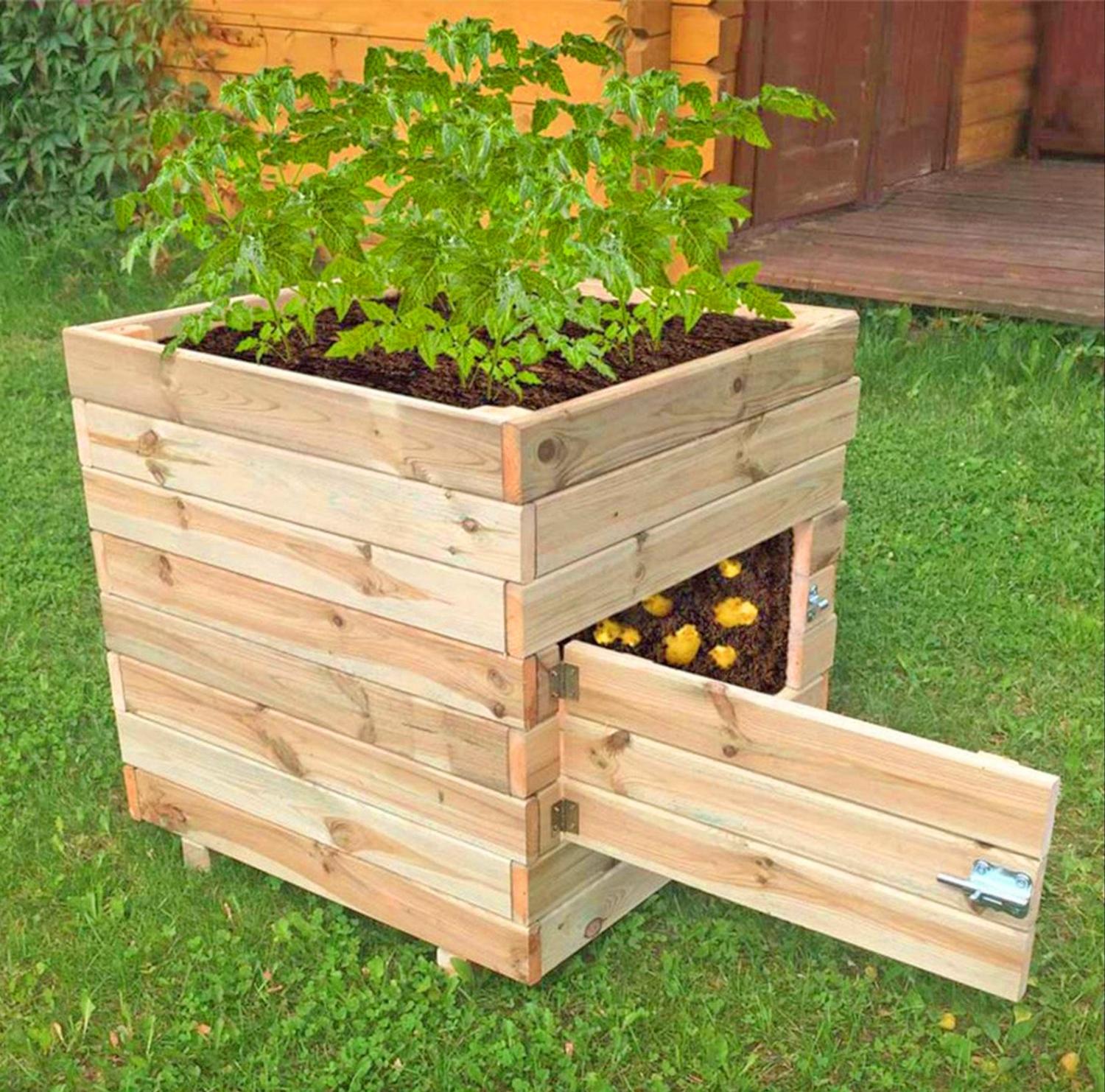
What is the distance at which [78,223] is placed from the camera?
7.18 metres

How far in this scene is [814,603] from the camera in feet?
9.85

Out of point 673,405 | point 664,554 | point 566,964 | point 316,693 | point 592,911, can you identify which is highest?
point 673,405

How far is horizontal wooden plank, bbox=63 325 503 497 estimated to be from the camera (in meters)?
2.21

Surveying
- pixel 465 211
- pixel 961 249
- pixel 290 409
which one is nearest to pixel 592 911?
pixel 290 409

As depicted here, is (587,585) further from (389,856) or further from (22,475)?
(22,475)

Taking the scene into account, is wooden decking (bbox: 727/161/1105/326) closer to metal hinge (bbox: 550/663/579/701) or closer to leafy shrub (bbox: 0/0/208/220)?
leafy shrub (bbox: 0/0/208/220)

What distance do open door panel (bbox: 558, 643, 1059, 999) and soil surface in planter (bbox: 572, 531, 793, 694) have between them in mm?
448

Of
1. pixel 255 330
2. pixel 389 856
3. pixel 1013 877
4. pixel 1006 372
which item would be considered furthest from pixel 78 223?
pixel 1013 877

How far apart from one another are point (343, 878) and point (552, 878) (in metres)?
0.42

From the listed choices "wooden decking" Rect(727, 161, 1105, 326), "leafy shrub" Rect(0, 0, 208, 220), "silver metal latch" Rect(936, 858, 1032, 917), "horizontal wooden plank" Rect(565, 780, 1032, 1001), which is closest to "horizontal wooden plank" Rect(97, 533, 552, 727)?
"horizontal wooden plank" Rect(565, 780, 1032, 1001)

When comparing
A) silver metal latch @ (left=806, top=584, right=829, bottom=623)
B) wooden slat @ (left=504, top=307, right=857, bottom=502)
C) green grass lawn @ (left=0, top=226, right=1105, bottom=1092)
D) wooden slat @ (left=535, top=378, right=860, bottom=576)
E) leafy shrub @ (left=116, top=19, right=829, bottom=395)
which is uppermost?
leafy shrub @ (left=116, top=19, right=829, bottom=395)

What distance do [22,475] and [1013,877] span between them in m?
3.59

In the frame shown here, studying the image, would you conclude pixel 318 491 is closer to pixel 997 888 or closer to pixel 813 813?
pixel 813 813

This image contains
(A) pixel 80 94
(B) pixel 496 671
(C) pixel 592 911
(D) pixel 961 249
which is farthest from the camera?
(A) pixel 80 94
